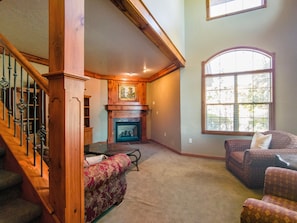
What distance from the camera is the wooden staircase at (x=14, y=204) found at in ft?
4.09

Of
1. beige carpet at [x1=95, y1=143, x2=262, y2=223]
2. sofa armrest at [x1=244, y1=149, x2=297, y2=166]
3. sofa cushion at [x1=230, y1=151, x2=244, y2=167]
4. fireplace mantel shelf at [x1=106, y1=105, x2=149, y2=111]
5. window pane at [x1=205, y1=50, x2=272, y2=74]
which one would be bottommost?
beige carpet at [x1=95, y1=143, x2=262, y2=223]

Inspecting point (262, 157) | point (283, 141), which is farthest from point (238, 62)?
point (262, 157)

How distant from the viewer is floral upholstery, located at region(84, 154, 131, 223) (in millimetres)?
1796

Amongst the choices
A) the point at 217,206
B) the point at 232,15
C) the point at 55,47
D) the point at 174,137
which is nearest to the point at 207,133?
the point at 174,137

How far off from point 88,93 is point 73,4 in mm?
5102

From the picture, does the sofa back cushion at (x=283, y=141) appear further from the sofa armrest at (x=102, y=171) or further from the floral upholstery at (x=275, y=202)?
the sofa armrest at (x=102, y=171)

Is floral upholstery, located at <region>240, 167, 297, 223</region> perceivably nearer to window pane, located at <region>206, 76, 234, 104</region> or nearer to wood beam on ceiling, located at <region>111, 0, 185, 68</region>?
wood beam on ceiling, located at <region>111, 0, 185, 68</region>

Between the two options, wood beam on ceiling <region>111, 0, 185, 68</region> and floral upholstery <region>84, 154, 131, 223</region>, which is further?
wood beam on ceiling <region>111, 0, 185, 68</region>

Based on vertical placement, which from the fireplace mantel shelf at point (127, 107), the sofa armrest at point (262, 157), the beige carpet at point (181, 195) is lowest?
the beige carpet at point (181, 195)

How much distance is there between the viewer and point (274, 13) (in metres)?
4.07

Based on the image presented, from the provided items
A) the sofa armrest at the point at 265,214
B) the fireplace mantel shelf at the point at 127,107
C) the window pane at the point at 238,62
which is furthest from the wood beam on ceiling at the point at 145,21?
the fireplace mantel shelf at the point at 127,107

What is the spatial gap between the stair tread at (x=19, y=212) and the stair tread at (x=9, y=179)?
139 millimetres

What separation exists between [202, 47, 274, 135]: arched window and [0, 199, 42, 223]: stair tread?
13.2ft

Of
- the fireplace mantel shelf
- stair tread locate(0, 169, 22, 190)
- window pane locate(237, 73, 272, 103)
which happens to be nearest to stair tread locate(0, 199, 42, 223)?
stair tread locate(0, 169, 22, 190)
